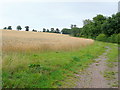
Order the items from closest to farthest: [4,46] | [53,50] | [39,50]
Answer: [4,46] < [39,50] < [53,50]

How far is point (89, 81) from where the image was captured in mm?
4516

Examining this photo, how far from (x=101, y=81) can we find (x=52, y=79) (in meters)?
1.86

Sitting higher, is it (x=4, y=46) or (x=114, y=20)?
(x=114, y=20)

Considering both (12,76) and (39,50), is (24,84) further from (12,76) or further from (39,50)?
(39,50)

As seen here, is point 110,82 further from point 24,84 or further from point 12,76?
point 12,76

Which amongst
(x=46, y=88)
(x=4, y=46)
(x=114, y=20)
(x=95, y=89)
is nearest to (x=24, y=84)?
(x=46, y=88)

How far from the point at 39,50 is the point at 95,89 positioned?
602 cm

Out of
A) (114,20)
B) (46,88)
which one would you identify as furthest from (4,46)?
(114,20)

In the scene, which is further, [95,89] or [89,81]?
[89,81]

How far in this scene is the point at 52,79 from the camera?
4395mm

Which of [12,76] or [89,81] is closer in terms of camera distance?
[12,76]

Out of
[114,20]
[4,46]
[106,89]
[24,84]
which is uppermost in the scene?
[114,20]

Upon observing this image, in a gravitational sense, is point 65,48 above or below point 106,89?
above

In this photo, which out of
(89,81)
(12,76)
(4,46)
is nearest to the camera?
(12,76)
